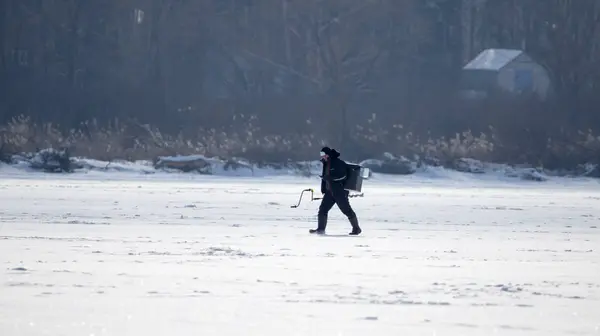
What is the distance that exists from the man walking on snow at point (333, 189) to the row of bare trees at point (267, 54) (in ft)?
121

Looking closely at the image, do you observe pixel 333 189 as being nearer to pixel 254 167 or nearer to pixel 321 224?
pixel 321 224

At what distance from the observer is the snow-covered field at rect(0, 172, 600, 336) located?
33.7ft

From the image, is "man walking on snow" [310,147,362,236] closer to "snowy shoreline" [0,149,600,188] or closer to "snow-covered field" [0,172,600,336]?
"snow-covered field" [0,172,600,336]

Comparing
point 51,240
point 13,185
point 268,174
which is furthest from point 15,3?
point 51,240

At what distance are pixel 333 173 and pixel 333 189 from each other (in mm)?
216

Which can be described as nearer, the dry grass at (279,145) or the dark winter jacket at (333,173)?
the dark winter jacket at (333,173)

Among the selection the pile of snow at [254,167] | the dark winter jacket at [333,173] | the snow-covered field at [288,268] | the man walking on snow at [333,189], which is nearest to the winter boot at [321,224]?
the man walking on snow at [333,189]

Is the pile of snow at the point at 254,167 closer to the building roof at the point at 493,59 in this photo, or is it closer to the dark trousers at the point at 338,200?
the dark trousers at the point at 338,200

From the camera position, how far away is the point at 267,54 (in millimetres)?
65812

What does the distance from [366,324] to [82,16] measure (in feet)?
189

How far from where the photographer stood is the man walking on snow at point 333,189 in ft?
64.3

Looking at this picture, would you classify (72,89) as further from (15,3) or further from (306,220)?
(306,220)

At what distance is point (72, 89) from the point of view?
62.9m

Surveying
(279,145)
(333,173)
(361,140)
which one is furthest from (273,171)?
(333,173)
